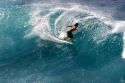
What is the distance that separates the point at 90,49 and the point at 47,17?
5982mm

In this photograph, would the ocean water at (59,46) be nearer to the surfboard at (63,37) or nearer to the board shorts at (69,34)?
the surfboard at (63,37)

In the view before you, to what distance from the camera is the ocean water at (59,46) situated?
24469 mm

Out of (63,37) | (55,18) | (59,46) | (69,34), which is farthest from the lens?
(55,18)

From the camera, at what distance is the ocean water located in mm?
24469

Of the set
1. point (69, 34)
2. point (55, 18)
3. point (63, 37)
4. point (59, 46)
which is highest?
point (55, 18)

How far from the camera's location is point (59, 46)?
26.6 metres

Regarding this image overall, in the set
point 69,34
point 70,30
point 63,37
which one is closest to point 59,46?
point 63,37

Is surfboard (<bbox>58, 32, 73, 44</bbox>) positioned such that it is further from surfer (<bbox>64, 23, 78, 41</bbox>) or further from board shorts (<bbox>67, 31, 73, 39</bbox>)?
board shorts (<bbox>67, 31, 73, 39</bbox>)

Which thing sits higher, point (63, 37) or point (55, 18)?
point (55, 18)

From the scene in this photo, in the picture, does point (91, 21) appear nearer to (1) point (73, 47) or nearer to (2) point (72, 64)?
(1) point (73, 47)

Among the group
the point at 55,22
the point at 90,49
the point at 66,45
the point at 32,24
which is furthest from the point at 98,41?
the point at 32,24

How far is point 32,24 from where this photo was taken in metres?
29.3

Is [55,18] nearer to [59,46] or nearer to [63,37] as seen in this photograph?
[63,37]

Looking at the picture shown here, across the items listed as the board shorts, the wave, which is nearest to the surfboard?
the wave
